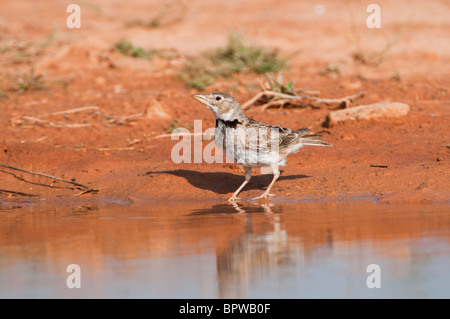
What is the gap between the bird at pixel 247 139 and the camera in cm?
689

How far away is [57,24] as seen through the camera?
56.0ft

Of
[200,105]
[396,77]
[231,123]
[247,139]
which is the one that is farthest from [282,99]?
[247,139]

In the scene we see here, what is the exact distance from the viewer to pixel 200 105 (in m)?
11.0

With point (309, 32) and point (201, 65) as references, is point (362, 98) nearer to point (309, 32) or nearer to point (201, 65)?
point (201, 65)

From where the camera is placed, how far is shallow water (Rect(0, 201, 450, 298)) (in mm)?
3701

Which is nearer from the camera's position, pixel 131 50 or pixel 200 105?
pixel 200 105

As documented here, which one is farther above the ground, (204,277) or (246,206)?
(246,206)

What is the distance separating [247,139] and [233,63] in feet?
21.4

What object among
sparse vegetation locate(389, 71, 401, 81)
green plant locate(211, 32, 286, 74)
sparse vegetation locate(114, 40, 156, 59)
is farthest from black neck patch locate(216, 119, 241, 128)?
sparse vegetation locate(114, 40, 156, 59)

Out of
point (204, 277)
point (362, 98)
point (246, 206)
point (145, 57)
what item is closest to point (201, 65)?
point (145, 57)

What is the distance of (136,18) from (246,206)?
11.8 meters

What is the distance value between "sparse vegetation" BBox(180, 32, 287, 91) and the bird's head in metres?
5.23

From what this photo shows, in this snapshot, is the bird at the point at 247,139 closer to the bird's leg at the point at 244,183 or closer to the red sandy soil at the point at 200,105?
the bird's leg at the point at 244,183

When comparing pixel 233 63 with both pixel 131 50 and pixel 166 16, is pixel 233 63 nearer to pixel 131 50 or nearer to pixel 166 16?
pixel 131 50
